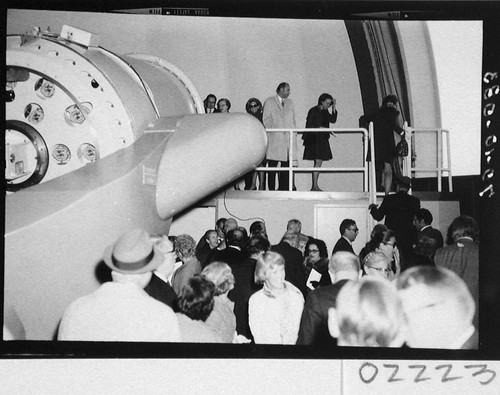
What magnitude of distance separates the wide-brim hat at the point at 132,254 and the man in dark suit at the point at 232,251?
177 mm

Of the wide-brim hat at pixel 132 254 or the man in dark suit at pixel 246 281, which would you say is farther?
the man in dark suit at pixel 246 281

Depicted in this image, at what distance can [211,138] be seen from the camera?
Answer: 144cm

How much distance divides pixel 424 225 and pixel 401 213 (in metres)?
0.07

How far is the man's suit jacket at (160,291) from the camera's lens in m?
1.35

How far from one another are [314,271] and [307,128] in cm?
42

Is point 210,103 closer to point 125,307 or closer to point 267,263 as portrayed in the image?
point 267,263

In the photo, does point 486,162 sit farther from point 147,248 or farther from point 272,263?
point 147,248

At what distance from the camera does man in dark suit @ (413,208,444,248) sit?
1425mm

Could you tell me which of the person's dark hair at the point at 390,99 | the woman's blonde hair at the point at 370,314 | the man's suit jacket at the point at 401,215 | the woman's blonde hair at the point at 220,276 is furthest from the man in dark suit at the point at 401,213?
the woman's blonde hair at the point at 220,276

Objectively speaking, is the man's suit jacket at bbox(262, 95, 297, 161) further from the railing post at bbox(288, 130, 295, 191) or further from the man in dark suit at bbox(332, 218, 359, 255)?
the man in dark suit at bbox(332, 218, 359, 255)

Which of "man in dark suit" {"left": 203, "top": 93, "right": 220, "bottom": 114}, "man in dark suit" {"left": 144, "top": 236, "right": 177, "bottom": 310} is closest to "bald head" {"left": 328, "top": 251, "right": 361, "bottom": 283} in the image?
"man in dark suit" {"left": 144, "top": 236, "right": 177, "bottom": 310}
